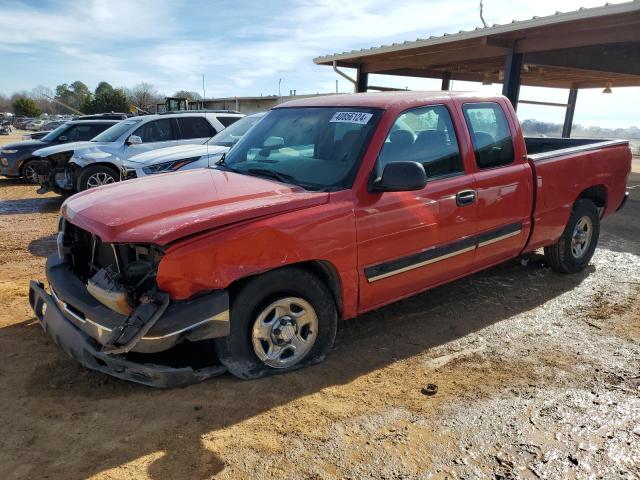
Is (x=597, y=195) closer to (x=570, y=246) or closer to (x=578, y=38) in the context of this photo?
(x=570, y=246)

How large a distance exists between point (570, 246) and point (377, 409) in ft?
11.8

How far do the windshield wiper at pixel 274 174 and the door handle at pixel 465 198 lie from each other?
1.36 m

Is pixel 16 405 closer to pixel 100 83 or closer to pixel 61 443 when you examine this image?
pixel 61 443

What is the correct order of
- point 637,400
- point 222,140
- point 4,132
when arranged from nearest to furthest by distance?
point 637,400, point 222,140, point 4,132

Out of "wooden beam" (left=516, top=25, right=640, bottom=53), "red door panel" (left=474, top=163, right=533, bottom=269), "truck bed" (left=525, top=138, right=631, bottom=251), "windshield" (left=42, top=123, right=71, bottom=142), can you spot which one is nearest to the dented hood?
"red door panel" (left=474, top=163, right=533, bottom=269)

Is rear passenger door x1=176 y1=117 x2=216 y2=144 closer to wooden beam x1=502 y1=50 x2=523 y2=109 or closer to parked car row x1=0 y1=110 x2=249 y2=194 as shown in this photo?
parked car row x1=0 y1=110 x2=249 y2=194

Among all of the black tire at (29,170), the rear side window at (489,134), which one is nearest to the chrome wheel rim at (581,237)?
the rear side window at (489,134)

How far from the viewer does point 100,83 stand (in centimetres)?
8206

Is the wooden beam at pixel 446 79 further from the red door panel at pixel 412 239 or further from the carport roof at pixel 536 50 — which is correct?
the red door panel at pixel 412 239

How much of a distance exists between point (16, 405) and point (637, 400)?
12.7 feet

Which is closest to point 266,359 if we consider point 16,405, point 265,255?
point 265,255

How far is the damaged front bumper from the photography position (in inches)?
113

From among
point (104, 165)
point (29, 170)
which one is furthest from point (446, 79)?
point (29, 170)

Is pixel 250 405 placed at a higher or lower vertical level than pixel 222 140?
lower
